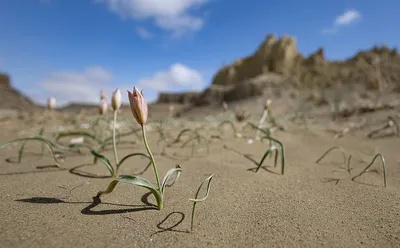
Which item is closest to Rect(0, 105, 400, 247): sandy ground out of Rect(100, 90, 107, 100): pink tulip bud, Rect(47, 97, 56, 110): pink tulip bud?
Rect(100, 90, 107, 100): pink tulip bud

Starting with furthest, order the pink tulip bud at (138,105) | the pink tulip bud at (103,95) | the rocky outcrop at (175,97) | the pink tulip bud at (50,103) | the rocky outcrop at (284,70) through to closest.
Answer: the rocky outcrop at (175,97) → the rocky outcrop at (284,70) → the pink tulip bud at (50,103) → the pink tulip bud at (103,95) → the pink tulip bud at (138,105)

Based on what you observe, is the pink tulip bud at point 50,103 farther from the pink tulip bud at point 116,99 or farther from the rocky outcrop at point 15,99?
the pink tulip bud at point 116,99

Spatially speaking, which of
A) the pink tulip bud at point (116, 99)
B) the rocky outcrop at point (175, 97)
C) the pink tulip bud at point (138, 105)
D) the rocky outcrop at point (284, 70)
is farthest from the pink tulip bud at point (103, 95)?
the rocky outcrop at point (175, 97)

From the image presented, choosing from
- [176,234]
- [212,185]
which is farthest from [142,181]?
[212,185]

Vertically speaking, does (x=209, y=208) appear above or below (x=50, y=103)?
below

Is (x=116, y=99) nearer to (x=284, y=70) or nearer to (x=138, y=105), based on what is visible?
(x=138, y=105)

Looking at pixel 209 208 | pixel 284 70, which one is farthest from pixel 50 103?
pixel 284 70

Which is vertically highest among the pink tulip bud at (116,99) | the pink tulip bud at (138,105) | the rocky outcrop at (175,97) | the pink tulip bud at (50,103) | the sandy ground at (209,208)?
the rocky outcrop at (175,97)

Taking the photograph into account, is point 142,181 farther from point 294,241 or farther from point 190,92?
point 190,92

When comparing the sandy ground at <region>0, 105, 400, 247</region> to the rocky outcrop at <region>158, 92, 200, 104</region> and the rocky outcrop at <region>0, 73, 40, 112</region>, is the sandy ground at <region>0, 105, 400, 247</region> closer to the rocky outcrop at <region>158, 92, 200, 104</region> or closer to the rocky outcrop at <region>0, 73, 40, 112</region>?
the rocky outcrop at <region>0, 73, 40, 112</region>
